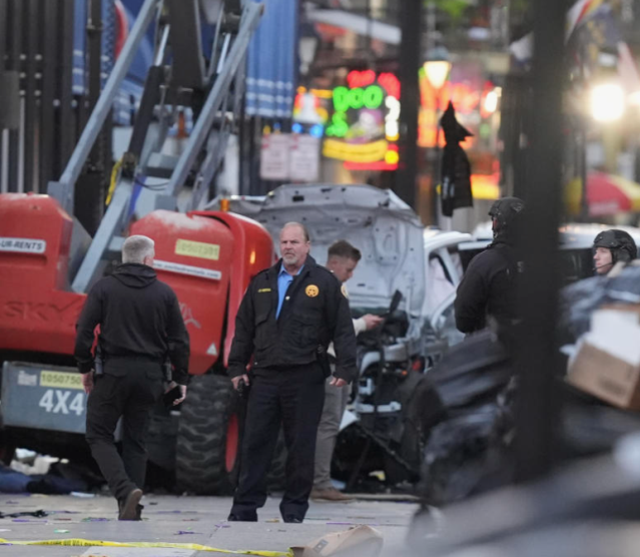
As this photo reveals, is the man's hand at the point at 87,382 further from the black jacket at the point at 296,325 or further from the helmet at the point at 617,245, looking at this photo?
the helmet at the point at 617,245

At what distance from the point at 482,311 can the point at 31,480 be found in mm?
4226

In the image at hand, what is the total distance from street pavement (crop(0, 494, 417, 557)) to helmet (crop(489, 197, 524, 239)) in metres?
1.79

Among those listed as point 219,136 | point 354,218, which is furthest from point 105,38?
point 354,218

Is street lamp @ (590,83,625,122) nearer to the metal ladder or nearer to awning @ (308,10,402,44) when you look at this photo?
awning @ (308,10,402,44)

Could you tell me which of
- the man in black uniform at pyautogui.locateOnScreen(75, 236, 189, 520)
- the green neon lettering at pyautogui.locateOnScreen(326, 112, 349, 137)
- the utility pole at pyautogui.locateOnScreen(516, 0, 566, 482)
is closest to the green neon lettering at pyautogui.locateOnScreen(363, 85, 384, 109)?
the green neon lettering at pyautogui.locateOnScreen(326, 112, 349, 137)

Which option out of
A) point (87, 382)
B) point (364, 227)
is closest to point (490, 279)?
point (87, 382)

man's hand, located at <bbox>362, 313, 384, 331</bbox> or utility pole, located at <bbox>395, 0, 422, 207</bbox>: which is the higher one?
utility pole, located at <bbox>395, 0, 422, 207</bbox>

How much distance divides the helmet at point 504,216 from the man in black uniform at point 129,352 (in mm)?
2096

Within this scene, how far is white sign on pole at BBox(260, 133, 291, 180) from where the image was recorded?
28906mm

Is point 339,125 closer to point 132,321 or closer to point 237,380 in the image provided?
point 132,321

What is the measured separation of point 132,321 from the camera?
397 inches

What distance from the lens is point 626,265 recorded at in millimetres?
5691

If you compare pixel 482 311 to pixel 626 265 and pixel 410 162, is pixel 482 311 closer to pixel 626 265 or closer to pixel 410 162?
pixel 626 265

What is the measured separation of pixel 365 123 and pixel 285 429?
119 ft
